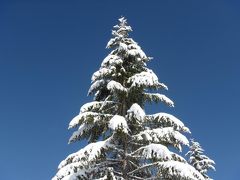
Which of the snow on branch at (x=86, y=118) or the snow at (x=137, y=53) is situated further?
the snow at (x=137, y=53)

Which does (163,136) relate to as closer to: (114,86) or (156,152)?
(156,152)

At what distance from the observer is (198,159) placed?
3738 cm

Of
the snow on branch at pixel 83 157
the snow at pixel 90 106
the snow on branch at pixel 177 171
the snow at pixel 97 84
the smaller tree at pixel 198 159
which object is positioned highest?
the smaller tree at pixel 198 159

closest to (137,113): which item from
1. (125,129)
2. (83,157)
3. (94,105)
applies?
(125,129)

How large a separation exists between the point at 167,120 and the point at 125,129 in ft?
8.24

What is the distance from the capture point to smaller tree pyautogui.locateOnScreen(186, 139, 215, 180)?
36.5m

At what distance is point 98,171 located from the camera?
1803 cm

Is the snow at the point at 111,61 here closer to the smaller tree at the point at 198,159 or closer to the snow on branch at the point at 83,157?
the snow on branch at the point at 83,157

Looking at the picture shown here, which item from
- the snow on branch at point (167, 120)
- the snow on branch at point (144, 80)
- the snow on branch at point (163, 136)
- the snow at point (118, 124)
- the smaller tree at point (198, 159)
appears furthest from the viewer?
the smaller tree at point (198, 159)

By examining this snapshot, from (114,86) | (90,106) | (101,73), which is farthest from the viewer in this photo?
(101,73)

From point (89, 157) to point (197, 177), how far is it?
4710 mm

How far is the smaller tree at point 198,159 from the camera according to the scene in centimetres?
3650

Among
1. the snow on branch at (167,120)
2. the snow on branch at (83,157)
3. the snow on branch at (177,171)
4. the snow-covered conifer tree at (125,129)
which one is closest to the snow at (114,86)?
the snow-covered conifer tree at (125,129)

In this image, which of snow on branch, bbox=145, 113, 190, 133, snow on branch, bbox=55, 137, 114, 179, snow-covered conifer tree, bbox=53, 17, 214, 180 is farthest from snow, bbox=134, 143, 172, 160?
snow on branch, bbox=145, 113, 190, 133
